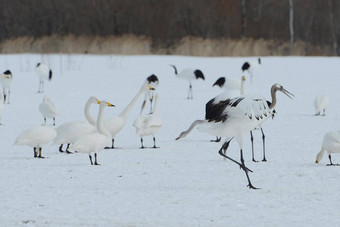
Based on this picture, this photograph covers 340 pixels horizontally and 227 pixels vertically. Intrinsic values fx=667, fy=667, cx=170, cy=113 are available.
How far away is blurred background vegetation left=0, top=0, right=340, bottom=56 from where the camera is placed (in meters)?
35.1

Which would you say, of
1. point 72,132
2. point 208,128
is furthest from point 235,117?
point 72,132

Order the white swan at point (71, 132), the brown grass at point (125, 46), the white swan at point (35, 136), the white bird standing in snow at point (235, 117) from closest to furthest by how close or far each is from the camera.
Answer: the white bird standing in snow at point (235, 117) < the white swan at point (35, 136) < the white swan at point (71, 132) < the brown grass at point (125, 46)

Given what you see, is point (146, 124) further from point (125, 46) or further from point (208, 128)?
point (125, 46)

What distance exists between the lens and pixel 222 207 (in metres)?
5.83

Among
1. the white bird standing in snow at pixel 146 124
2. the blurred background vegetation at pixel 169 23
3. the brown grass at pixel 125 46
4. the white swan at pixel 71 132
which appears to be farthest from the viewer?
the blurred background vegetation at pixel 169 23

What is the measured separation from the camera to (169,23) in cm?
3719

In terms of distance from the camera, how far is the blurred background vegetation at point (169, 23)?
35094 millimetres

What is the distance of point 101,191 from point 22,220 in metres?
1.23

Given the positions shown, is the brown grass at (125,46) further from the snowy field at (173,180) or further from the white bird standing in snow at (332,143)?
the white bird standing in snow at (332,143)

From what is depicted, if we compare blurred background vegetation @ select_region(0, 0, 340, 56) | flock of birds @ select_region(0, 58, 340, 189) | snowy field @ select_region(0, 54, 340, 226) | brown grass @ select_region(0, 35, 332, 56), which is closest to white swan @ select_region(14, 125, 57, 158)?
flock of birds @ select_region(0, 58, 340, 189)

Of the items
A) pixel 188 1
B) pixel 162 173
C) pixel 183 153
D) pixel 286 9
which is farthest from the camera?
pixel 286 9

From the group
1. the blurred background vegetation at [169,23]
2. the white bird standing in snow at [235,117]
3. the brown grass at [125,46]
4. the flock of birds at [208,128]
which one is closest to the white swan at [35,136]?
the flock of birds at [208,128]

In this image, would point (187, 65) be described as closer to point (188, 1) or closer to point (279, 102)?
point (279, 102)

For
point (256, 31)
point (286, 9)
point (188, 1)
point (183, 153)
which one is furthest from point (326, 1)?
point (183, 153)
